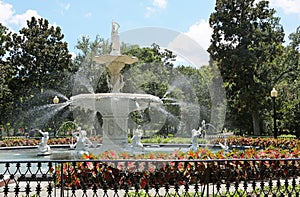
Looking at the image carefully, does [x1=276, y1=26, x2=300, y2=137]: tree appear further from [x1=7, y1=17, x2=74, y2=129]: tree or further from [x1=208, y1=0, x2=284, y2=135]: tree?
[x1=7, y1=17, x2=74, y2=129]: tree

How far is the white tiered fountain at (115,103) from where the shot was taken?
11.7 metres

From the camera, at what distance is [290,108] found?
2978cm

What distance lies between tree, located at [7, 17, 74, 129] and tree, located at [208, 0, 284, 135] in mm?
14038

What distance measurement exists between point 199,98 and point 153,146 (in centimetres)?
988

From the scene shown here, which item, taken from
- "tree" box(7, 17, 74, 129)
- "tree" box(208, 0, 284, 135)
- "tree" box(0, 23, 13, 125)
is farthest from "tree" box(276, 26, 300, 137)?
"tree" box(0, 23, 13, 125)

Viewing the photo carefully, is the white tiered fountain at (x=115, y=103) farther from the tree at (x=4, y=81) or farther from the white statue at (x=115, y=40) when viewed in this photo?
the tree at (x=4, y=81)

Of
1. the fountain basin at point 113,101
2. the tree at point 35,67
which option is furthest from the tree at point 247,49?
the fountain basin at point 113,101

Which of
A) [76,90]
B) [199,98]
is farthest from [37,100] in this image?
[199,98]

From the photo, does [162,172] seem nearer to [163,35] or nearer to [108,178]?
[108,178]

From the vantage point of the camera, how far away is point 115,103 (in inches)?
461

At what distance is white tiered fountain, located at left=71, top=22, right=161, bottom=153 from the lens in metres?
11.7

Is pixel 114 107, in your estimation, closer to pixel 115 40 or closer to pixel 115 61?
pixel 115 61

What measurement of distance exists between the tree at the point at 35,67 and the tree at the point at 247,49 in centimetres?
1404

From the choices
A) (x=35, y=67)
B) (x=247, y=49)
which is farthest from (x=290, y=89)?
(x=35, y=67)
